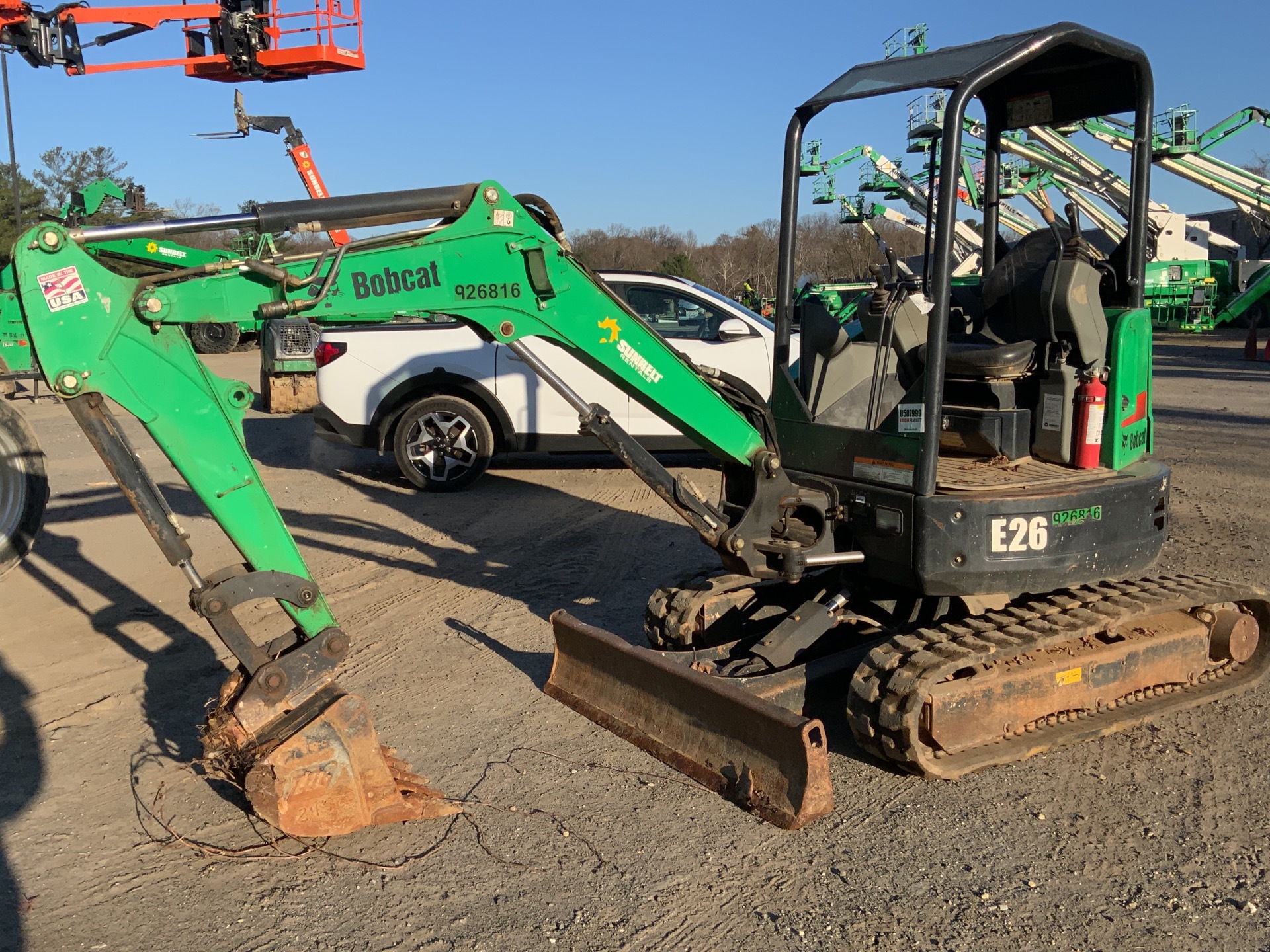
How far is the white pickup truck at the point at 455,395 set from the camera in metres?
10.3

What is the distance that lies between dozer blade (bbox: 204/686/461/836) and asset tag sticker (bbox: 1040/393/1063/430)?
3.31 m

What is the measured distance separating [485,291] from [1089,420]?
2789mm

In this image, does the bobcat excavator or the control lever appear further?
the control lever

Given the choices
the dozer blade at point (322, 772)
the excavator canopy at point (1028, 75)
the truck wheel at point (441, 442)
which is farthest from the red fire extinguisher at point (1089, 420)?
the truck wheel at point (441, 442)

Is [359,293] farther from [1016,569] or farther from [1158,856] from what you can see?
[1158,856]

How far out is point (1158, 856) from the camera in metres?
3.76

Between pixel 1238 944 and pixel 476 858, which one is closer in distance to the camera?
pixel 1238 944

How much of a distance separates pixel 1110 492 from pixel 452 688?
330 centimetres

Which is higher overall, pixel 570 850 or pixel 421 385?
pixel 421 385

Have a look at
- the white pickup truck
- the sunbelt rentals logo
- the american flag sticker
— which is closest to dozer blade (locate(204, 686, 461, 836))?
the american flag sticker

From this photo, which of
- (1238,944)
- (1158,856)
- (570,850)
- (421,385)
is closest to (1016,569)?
(1158,856)

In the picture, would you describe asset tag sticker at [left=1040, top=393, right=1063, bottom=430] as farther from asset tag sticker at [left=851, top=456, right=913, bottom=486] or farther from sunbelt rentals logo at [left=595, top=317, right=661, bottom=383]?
sunbelt rentals logo at [left=595, top=317, right=661, bottom=383]

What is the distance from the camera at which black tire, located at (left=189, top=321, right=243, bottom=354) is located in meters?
27.0

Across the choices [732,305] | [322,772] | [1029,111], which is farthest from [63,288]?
[732,305]
